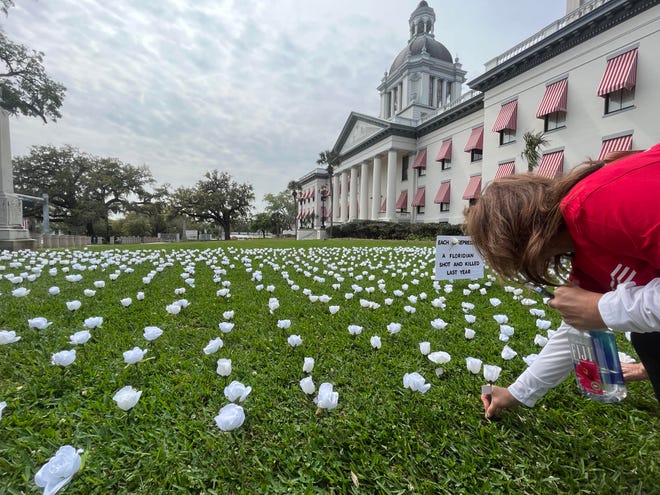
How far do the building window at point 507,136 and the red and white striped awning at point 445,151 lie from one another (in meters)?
5.37

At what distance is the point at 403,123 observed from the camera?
28.6 m

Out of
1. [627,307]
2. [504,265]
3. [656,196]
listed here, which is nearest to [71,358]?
[504,265]

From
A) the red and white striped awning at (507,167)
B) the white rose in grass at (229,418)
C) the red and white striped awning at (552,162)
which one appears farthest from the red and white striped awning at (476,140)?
the white rose in grass at (229,418)

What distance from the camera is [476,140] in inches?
793

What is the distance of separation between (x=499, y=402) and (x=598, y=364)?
17.2 inches

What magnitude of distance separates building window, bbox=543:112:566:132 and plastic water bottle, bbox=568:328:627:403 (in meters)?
18.4

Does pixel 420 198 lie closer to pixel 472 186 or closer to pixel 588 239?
pixel 472 186

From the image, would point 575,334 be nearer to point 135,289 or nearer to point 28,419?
point 28,419

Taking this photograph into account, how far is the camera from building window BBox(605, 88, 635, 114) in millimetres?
12492

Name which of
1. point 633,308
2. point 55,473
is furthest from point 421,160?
point 55,473

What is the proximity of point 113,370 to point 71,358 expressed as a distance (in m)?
0.30

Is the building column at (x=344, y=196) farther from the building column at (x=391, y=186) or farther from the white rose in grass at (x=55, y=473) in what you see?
the white rose in grass at (x=55, y=473)

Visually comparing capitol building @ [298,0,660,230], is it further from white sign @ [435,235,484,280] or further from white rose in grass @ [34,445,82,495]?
white rose in grass @ [34,445,82,495]

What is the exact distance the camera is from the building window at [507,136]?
17550 millimetres
